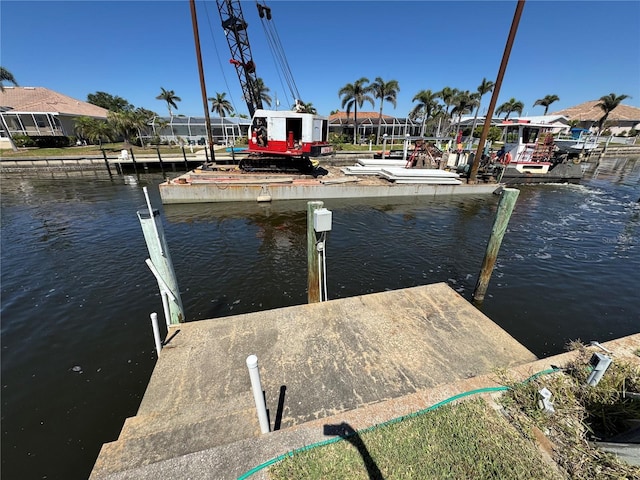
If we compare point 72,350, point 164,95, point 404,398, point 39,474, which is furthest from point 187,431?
point 164,95

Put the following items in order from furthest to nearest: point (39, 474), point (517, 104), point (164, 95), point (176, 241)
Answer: point (517, 104) → point (164, 95) → point (176, 241) → point (39, 474)

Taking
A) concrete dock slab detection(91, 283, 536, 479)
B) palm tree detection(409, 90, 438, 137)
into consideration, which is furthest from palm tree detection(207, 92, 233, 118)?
concrete dock slab detection(91, 283, 536, 479)

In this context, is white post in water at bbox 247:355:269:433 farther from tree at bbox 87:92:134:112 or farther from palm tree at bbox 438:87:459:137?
tree at bbox 87:92:134:112

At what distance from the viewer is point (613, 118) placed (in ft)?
206

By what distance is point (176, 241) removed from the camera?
11.5 m

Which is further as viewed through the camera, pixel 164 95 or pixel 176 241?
pixel 164 95

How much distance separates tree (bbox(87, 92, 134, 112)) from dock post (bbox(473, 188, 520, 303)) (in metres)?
80.6

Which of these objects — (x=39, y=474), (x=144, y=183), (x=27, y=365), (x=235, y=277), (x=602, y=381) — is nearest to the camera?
(x=602, y=381)

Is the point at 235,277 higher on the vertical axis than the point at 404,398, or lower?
lower

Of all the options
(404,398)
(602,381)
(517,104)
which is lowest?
(404,398)

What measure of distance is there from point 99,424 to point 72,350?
7.85ft

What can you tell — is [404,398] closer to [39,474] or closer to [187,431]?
[187,431]

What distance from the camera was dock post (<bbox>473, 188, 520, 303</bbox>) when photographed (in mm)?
6215

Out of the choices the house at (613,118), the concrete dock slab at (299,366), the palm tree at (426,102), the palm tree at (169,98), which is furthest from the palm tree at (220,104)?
the house at (613,118)
